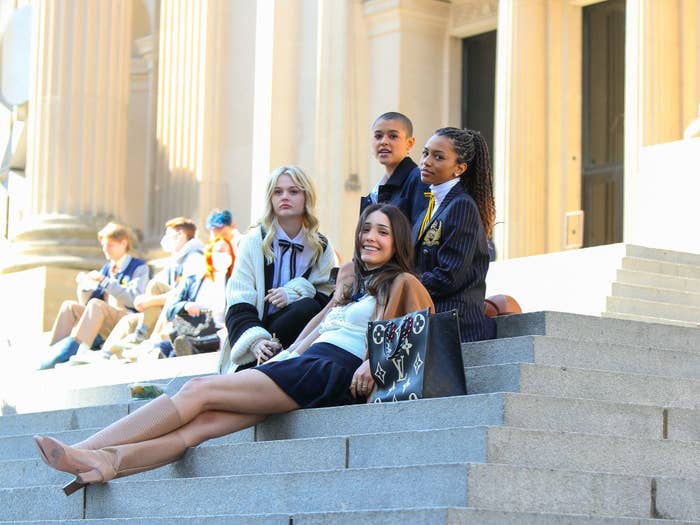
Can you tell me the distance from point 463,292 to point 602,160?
12151 mm

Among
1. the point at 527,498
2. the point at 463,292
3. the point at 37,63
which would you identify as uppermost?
the point at 37,63

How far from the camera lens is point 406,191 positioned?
9.73 metres

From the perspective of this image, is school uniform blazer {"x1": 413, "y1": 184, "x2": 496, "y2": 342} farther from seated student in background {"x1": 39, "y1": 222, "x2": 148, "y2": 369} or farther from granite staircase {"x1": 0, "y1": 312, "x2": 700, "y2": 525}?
seated student in background {"x1": 39, "y1": 222, "x2": 148, "y2": 369}

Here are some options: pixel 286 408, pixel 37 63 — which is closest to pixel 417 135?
pixel 37 63

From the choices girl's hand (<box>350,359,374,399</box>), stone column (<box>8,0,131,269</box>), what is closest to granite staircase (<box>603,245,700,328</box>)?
girl's hand (<box>350,359,374,399</box>)

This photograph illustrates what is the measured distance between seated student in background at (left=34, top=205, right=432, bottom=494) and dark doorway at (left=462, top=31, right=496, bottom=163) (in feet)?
46.2

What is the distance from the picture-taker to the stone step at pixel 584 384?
8.25 meters

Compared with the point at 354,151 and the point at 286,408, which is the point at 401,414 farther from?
the point at 354,151

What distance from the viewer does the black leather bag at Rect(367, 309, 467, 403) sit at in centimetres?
792

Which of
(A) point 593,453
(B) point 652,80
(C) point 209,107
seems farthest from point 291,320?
(C) point 209,107

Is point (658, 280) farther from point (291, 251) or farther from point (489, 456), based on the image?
point (489, 456)

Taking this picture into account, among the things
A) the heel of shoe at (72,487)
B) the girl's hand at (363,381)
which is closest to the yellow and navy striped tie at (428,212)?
the girl's hand at (363,381)

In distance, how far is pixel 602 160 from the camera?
2072 centimetres

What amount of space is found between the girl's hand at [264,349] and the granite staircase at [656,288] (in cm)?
422
